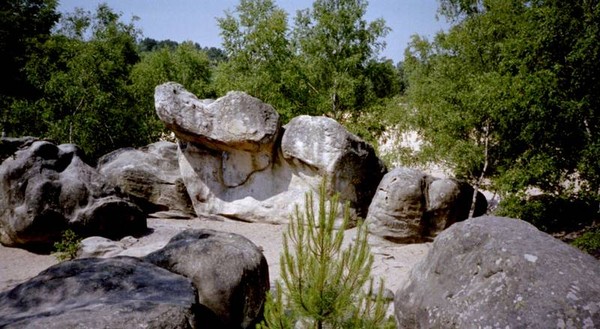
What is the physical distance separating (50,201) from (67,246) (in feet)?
4.83

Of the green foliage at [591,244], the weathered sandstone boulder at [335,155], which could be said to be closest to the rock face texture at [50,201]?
the weathered sandstone boulder at [335,155]

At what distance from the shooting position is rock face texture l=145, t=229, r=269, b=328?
262 inches

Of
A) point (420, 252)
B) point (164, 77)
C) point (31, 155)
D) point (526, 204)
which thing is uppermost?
point (164, 77)

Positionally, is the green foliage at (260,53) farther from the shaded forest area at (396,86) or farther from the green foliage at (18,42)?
the green foliage at (18,42)

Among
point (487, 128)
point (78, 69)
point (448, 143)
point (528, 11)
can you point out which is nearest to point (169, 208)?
point (78, 69)

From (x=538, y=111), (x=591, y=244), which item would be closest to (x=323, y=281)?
(x=591, y=244)

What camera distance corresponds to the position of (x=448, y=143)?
1305 centimetres

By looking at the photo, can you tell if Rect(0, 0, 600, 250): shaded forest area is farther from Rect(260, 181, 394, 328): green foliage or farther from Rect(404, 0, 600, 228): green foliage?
Rect(260, 181, 394, 328): green foliage

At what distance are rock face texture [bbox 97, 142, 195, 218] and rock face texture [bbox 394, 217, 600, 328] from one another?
11.5 m

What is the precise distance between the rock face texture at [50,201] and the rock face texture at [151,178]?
7.78 ft

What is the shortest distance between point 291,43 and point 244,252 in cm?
1583

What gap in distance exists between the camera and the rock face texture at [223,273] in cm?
666

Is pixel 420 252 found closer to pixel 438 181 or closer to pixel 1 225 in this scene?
pixel 438 181

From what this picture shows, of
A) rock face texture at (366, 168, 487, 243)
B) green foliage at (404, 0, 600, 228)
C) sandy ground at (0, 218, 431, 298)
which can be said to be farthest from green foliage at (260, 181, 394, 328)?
rock face texture at (366, 168, 487, 243)
